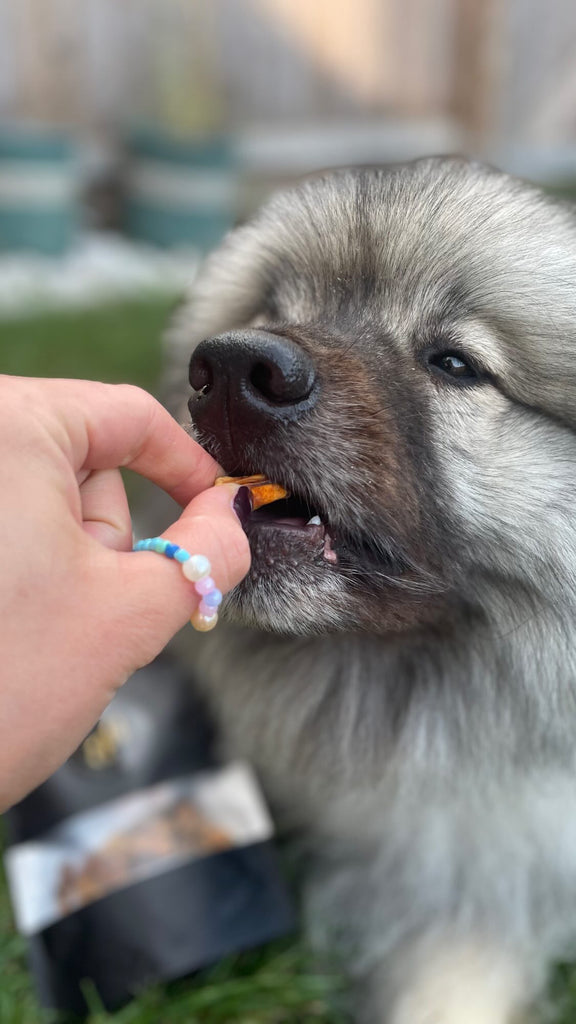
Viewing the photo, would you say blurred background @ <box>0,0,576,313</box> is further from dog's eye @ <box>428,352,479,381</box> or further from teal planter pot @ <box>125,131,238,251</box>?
dog's eye @ <box>428,352,479,381</box>

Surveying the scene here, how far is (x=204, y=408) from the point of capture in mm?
1208

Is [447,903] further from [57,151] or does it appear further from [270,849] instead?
[57,151]

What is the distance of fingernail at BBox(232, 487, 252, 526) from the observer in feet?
3.73

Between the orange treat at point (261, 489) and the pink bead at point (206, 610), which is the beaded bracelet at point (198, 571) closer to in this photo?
the pink bead at point (206, 610)

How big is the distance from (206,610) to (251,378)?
36 centimetres

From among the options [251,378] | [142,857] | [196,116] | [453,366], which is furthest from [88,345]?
[251,378]

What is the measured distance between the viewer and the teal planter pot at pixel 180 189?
5.35 m

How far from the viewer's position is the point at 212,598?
2.90ft

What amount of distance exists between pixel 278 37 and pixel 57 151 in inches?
73.0

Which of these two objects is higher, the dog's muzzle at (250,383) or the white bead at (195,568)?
the dog's muzzle at (250,383)

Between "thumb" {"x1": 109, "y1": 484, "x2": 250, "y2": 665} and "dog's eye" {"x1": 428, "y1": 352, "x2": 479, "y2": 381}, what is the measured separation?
0.52 metres

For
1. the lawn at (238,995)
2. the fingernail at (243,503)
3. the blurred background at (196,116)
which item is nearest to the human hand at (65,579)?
the fingernail at (243,503)

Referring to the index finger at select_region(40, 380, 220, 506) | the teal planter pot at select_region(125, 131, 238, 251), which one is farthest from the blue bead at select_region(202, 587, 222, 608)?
the teal planter pot at select_region(125, 131, 238, 251)

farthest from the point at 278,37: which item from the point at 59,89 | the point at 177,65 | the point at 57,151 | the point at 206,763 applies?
the point at 206,763
